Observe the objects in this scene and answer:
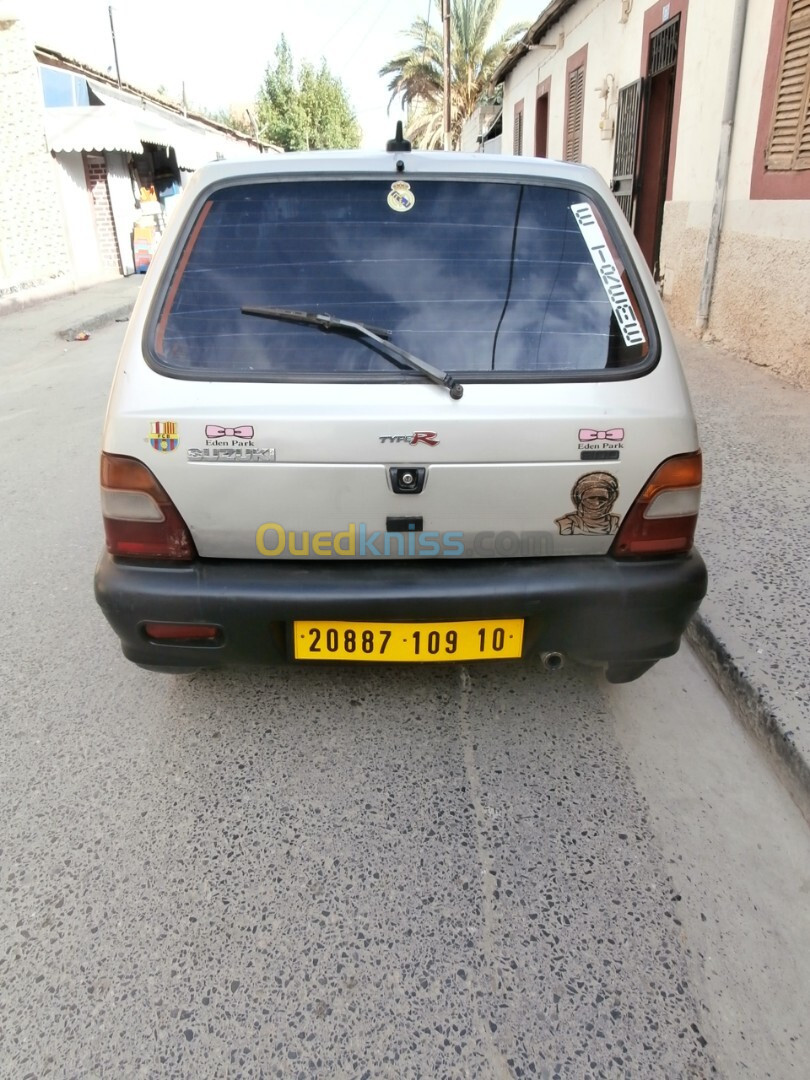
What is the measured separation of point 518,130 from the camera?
1980cm

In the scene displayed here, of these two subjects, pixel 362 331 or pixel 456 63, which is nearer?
pixel 362 331

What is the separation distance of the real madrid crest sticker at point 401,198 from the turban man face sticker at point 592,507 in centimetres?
96

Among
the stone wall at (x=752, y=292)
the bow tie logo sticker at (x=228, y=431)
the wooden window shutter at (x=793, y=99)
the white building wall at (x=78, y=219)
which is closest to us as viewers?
the bow tie logo sticker at (x=228, y=431)

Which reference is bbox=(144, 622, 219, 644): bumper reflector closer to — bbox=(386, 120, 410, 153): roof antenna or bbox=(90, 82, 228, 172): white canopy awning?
bbox=(386, 120, 410, 153): roof antenna

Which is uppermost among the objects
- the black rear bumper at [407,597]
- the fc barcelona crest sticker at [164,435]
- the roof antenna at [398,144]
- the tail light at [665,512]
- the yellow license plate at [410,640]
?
the roof antenna at [398,144]

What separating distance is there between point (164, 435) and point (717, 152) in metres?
7.28

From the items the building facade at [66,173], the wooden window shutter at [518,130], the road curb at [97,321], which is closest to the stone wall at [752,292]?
the road curb at [97,321]

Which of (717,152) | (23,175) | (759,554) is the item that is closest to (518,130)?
(23,175)

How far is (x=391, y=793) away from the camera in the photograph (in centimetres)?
234

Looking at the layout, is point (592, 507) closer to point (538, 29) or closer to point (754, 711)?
point (754, 711)

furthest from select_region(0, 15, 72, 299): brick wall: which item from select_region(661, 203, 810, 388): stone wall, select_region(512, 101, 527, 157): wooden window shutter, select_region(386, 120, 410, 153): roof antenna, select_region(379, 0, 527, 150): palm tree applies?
select_region(379, 0, 527, 150): palm tree

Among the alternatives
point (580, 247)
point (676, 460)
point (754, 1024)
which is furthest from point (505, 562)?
point (754, 1024)

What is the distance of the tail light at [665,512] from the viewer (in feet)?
7.20

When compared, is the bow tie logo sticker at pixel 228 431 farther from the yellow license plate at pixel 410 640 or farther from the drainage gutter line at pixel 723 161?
the drainage gutter line at pixel 723 161
